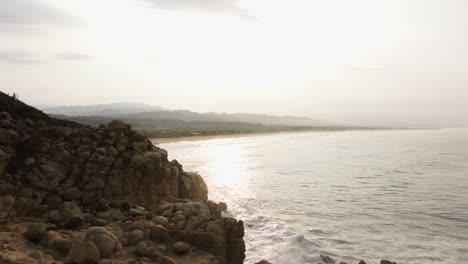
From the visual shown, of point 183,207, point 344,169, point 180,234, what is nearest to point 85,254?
point 180,234

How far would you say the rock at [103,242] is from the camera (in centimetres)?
935

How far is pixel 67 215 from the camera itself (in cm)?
1105

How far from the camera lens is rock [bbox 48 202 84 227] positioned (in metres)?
10.9

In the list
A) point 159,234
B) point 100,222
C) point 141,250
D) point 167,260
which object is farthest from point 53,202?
point 167,260

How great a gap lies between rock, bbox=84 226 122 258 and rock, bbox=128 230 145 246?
2.04 ft

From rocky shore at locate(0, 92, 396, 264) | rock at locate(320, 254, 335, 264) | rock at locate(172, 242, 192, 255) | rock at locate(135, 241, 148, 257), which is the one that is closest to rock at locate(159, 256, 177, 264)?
rocky shore at locate(0, 92, 396, 264)

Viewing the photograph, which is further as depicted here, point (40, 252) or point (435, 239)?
point (435, 239)

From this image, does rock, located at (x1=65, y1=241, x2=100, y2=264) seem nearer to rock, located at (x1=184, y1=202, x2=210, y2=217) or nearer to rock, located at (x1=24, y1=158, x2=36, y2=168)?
rock, located at (x1=184, y1=202, x2=210, y2=217)

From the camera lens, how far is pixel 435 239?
61.8 feet

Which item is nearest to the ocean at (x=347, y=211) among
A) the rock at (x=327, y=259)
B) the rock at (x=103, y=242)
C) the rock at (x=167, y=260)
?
the rock at (x=327, y=259)

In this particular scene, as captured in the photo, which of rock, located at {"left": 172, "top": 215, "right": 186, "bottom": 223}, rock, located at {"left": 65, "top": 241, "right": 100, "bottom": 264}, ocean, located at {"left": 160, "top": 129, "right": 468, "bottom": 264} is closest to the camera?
rock, located at {"left": 65, "top": 241, "right": 100, "bottom": 264}

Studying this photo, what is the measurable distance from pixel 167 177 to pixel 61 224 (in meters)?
5.72

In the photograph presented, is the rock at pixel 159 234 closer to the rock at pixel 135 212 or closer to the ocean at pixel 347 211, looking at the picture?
the rock at pixel 135 212

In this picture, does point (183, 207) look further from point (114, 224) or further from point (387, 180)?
point (387, 180)
